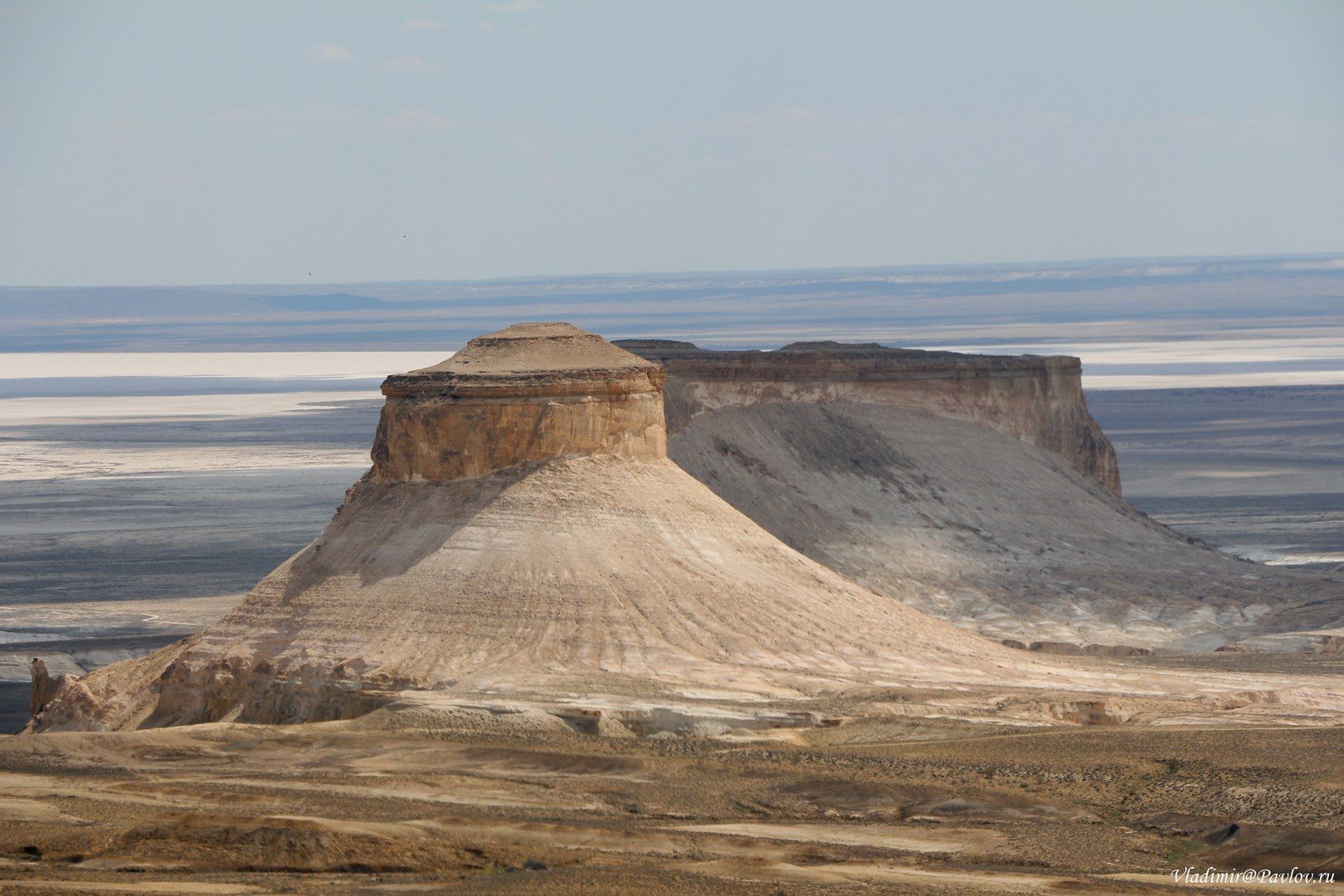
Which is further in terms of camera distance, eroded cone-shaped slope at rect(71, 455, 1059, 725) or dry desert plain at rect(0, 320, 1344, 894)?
eroded cone-shaped slope at rect(71, 455, 1059, 725)

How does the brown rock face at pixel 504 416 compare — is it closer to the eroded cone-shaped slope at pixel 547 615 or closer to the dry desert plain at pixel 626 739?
the dry desert plain at pixel 626 739

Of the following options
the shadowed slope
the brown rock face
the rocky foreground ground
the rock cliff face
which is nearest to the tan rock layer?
the brown rock face

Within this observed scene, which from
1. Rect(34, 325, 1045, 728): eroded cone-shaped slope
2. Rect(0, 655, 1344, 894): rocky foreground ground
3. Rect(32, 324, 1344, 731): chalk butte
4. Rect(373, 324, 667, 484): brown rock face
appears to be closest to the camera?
Rect(0, 655, 1344, 894): rocky foreground ground

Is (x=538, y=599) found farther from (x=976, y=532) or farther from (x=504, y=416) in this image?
(x=976, y=532)

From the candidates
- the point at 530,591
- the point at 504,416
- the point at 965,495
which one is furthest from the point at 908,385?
the point at 530,591

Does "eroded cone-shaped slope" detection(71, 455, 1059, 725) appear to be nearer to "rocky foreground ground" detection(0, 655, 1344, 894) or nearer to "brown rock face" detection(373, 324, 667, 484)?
"brown rock face" detection(373, 324, 667, 484)

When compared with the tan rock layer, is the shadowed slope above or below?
below

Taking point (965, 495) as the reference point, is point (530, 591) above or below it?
above
